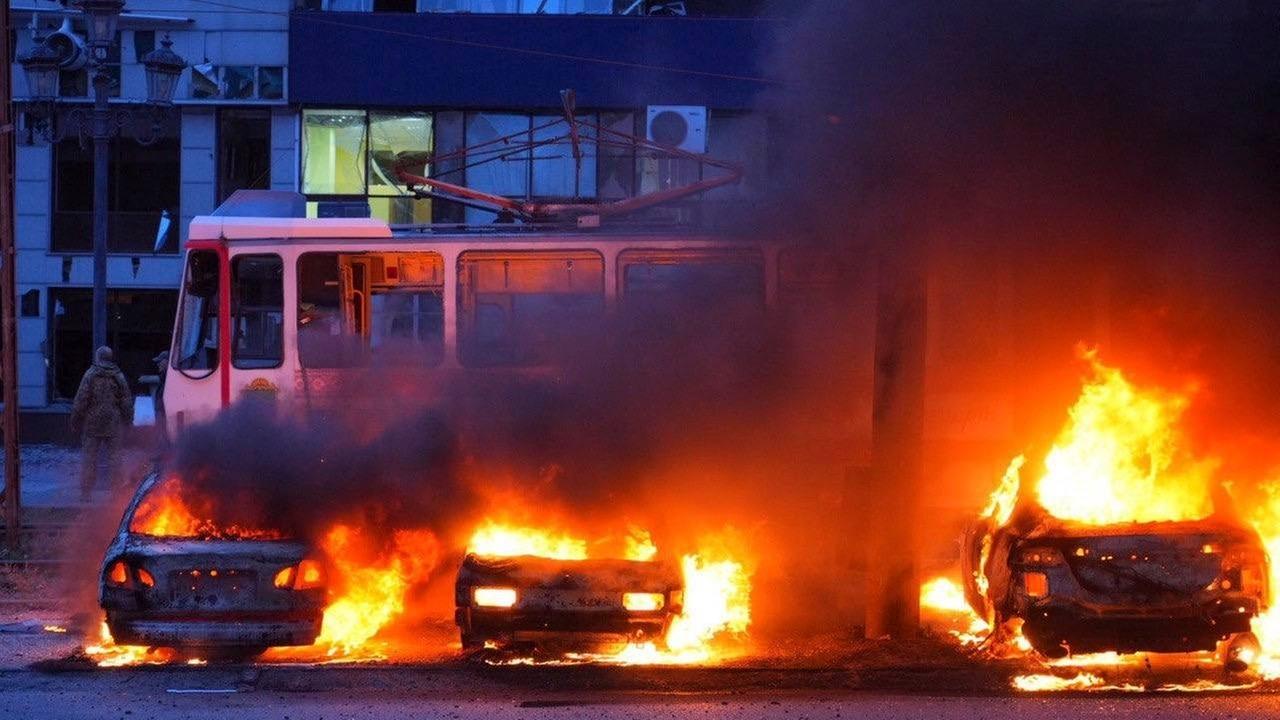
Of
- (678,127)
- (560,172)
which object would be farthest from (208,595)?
(560,172)

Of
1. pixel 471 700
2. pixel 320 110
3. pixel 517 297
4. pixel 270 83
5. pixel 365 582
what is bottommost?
pixel 471 700

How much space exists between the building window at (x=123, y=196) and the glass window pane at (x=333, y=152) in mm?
2271

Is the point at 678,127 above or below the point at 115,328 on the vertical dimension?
above

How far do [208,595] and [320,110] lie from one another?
15.0m

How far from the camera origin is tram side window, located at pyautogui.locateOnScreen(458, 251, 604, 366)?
476 inches

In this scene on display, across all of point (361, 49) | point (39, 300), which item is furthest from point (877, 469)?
point (39, 300)

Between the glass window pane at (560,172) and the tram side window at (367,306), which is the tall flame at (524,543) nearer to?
the tram side window at (367,306)

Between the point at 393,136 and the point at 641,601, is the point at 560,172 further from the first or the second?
the point at 641,601

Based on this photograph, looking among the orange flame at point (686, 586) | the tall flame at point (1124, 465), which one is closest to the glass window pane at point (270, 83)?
the orange flame at point (686, 586)

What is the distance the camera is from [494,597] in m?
8.39

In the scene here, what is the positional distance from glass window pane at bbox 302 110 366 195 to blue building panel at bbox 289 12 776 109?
1.21 feet

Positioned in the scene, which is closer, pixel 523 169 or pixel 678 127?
pixel 678 127

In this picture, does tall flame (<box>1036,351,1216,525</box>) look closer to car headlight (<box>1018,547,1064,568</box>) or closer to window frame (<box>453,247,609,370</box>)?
car headlight (<box>1018,547,1064,568</box>)

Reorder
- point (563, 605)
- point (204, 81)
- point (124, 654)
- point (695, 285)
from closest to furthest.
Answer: point (563, 605) → point (124, 654) → point (695, 285) → point (204, 81)
